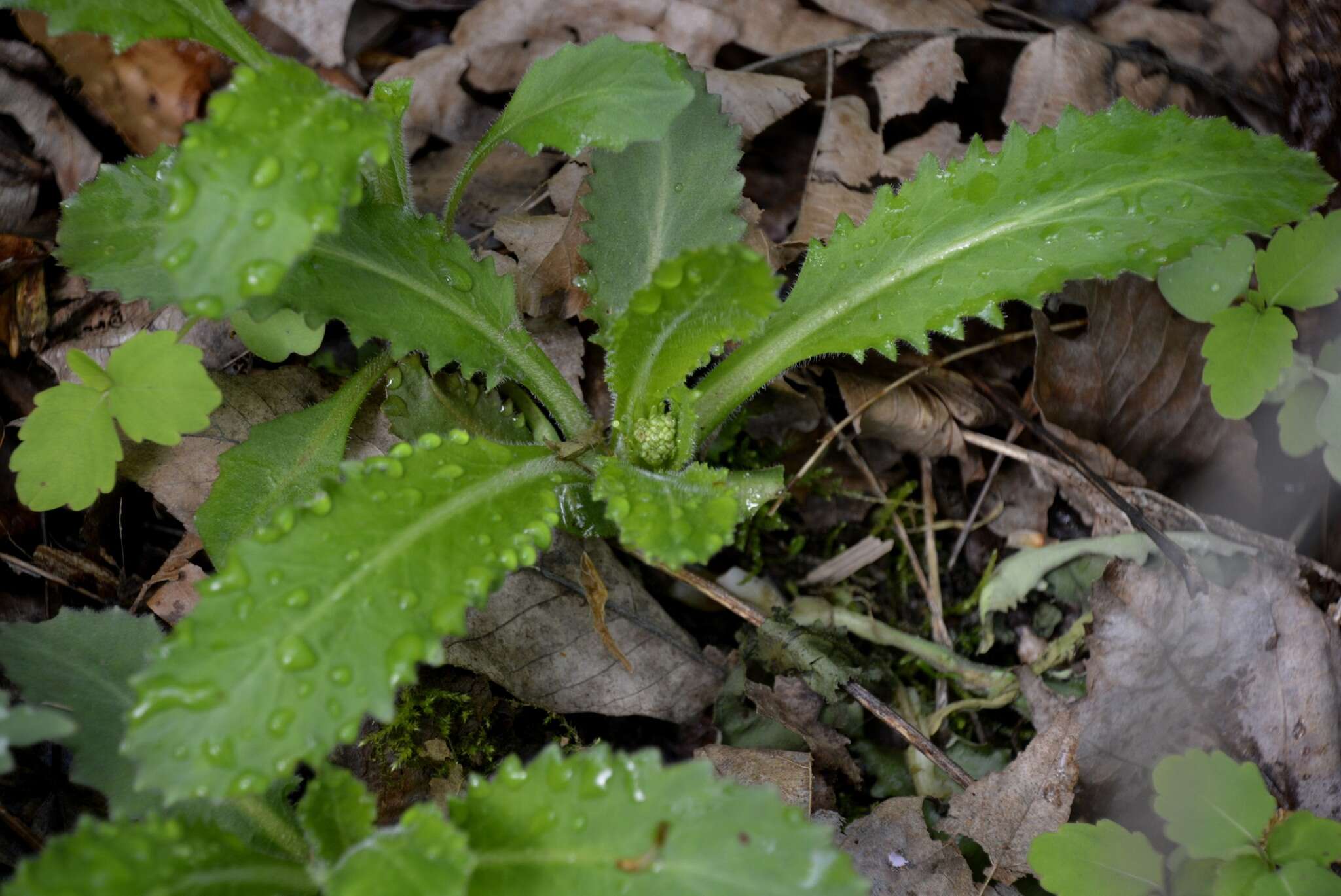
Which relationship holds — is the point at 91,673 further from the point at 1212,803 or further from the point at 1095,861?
the point at 1212,803

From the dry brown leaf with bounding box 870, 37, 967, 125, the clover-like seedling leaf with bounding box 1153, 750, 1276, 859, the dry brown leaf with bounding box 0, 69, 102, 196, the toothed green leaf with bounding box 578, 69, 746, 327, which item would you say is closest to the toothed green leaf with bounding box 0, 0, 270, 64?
the dry brown leaf with bounding box 0, 69, 102, 196

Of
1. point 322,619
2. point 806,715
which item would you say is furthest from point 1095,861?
point 322,619

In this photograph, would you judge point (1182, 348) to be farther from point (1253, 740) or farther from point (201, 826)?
point (201, 826)

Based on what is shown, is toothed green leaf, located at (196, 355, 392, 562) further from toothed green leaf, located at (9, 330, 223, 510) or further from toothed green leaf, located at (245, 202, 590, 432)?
toothed green leaf, located at (245, 202, 590, 432)

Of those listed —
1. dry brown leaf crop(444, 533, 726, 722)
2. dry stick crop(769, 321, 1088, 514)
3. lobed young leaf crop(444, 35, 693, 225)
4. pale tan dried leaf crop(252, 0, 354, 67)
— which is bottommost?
dry brown leaf crop(444, 533, 726, 722)

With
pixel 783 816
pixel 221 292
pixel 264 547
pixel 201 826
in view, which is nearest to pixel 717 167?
pixel 221 292

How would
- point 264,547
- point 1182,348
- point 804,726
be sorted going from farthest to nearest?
point 1182,348, point 804,726, point 264,547
